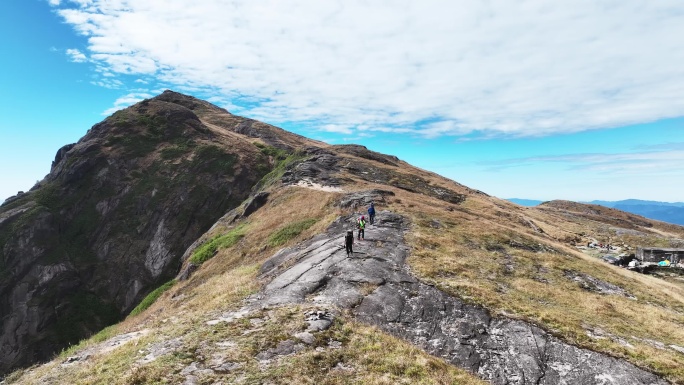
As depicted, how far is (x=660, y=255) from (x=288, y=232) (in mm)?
49694

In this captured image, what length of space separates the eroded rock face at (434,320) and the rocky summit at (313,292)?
95 mm

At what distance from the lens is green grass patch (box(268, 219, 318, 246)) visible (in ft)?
128

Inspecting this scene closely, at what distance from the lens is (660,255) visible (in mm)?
48000

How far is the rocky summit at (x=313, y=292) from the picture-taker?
14.5 metres

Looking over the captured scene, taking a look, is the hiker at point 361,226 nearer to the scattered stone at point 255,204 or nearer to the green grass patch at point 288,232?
the green grass patch at point 288,232

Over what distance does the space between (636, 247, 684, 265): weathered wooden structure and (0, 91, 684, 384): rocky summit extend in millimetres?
4403

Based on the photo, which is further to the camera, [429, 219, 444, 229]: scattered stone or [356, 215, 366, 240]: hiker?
[429, 219, 444, 229]: scattered stone

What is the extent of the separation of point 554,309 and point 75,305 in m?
72.5

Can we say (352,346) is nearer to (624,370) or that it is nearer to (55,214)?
(624,370)

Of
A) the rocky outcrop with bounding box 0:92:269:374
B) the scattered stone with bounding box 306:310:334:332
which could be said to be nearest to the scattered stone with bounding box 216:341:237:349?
the scattered stone with bounding box 306:310:334:332

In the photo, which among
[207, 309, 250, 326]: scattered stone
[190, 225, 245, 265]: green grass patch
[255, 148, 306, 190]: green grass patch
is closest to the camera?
[207, 309, 250, 326]: scattered stone

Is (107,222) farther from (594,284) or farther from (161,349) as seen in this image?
(594,284)

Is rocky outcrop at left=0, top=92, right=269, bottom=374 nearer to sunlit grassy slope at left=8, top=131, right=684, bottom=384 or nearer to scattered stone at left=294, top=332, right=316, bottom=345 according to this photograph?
sunlit grassy slope at left=8, top=131, right=684, bottom=384

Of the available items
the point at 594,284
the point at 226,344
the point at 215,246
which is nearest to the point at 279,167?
the point at 215,246
